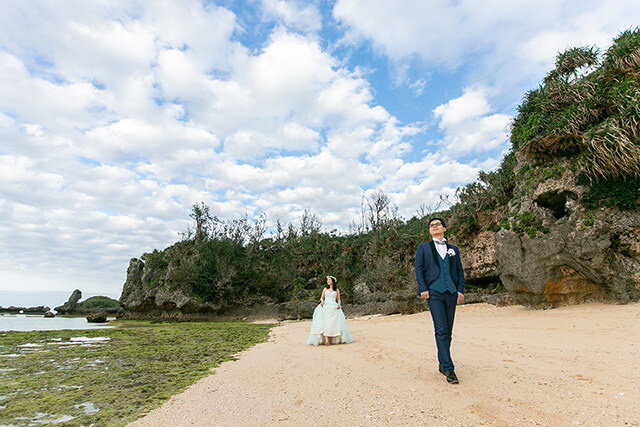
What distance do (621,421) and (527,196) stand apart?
309 inches

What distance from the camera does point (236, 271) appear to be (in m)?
23.5

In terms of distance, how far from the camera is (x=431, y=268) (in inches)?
156

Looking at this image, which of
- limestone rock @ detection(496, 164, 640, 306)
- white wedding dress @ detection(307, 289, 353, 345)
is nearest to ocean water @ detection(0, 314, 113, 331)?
white wedding dress @ detection(307, 289, 353, 345)

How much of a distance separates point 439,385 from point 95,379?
464 cm

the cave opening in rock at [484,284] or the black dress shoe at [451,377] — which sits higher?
the cave opening in rock at [484,284]

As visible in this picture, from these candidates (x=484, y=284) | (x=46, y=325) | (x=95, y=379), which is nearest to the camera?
(x=95, y=379)

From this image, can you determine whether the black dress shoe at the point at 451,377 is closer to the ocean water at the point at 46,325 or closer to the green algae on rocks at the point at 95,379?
the green algae on rocks at the point at 95,379

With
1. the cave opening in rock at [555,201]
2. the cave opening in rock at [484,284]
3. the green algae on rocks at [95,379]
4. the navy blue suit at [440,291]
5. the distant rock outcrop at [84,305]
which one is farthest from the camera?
the distant rock outcrop at [84,305]

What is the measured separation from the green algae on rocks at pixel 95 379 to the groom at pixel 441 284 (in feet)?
10.1

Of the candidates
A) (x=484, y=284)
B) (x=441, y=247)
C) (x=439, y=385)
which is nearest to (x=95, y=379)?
(x=439, y=385)

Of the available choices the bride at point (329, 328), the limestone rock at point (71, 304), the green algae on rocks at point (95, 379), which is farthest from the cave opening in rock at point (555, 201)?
the limestone rock at point (71, 304)

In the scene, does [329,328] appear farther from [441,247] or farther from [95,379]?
[95,379]

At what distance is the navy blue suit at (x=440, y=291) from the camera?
3682 mm

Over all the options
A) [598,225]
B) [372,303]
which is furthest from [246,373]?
[372,303]
